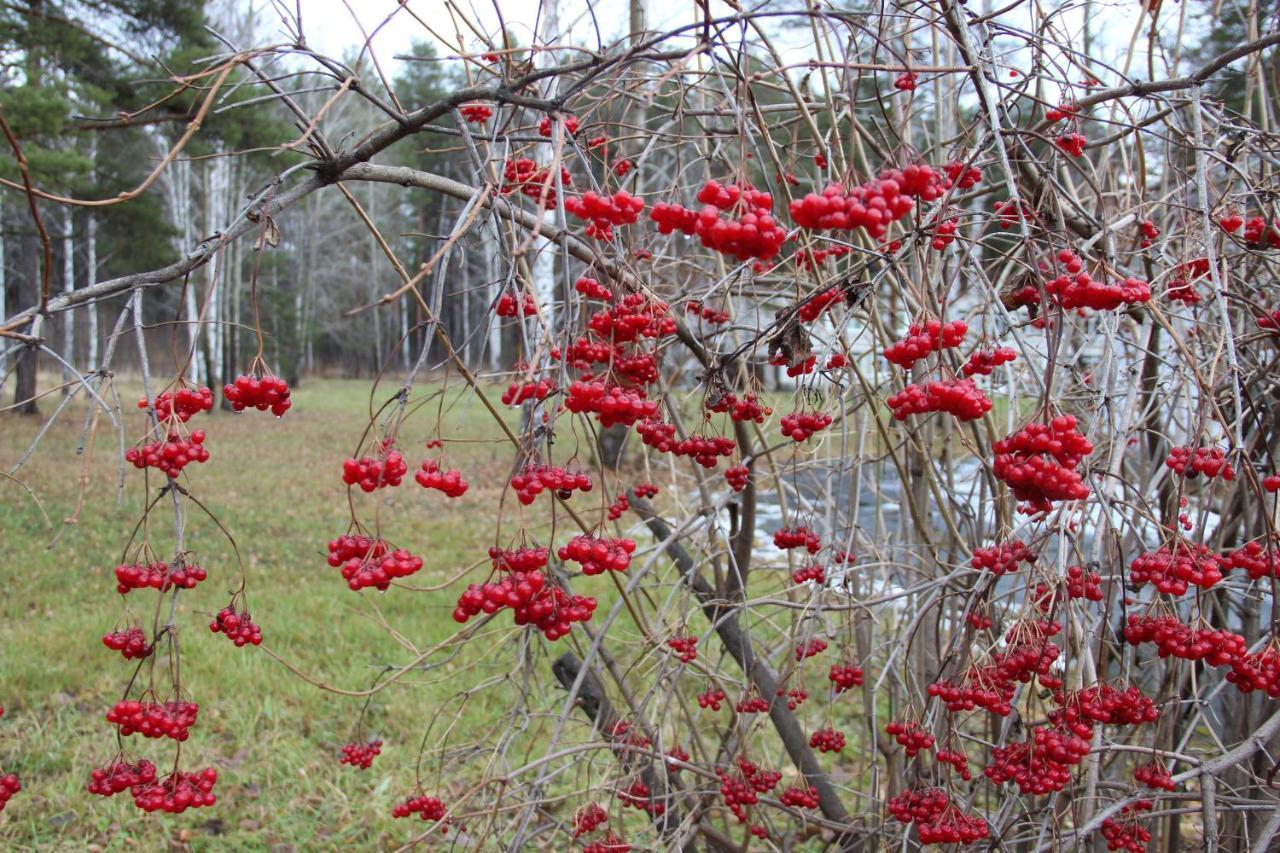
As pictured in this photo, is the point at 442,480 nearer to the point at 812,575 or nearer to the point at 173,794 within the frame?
the point at 173,794

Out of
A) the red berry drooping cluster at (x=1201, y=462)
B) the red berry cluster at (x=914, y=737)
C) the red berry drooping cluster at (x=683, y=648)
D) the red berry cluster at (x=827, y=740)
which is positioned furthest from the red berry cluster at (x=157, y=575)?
the red berry cluster at (x=827, y=740)

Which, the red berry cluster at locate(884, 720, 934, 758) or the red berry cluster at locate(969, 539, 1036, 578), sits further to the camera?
the red berry cluster at locate(884, 720, 934, 758)

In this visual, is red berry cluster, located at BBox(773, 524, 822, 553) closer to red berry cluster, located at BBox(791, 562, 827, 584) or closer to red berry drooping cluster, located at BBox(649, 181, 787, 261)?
red berry cluster, located at BBox(791, 562, 827, 584)

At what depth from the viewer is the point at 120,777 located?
5.64ft

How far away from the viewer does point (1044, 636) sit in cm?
164

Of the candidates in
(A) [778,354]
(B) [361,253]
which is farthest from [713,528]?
(B) [361,253]

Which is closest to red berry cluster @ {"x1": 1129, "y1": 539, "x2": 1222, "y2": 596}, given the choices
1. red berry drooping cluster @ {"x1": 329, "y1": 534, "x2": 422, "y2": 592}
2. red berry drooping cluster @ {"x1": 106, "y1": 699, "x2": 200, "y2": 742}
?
red berry drooping cluster @ {"x1": 329, "y1": 534, "x2": 422, "y2": 592}

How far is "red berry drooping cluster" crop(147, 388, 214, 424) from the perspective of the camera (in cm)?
145

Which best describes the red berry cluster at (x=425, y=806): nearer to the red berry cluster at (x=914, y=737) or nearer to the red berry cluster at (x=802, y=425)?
the red berry cluster at (x=914, y=737)

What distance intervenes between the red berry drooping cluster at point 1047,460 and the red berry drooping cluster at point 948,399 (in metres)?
0.07

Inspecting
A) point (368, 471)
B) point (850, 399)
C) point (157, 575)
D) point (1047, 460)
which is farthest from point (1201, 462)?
point (157, 575)

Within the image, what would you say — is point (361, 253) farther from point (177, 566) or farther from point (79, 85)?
point (177, 566)

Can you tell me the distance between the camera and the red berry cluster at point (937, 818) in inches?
72.3

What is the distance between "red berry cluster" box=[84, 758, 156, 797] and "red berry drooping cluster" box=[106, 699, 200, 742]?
0.08 meters
